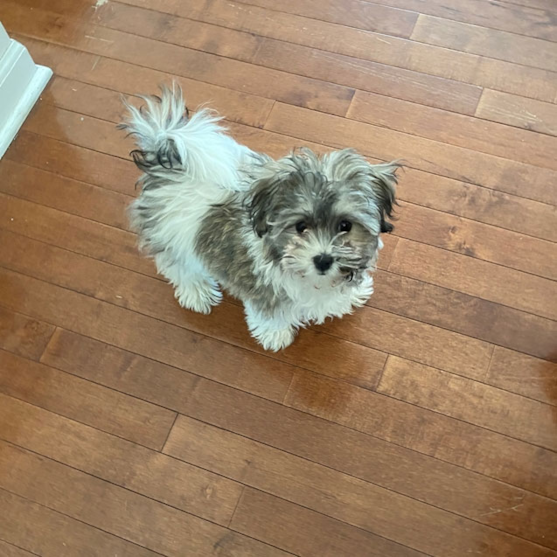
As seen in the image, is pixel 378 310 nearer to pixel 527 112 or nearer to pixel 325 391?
Answer: pixel 325 391

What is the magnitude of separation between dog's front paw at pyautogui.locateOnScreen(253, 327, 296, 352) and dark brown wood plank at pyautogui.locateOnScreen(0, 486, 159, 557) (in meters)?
0.75

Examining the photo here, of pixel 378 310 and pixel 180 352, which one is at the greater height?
pixel 378 310

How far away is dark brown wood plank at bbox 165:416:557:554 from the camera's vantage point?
72.5 inches

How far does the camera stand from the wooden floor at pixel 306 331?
6.25 feet

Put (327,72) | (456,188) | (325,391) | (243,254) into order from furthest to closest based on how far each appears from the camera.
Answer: (327,72), (456,188), (325,391), (243,254)

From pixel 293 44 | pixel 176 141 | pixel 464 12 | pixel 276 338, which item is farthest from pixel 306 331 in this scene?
pixel 464 12

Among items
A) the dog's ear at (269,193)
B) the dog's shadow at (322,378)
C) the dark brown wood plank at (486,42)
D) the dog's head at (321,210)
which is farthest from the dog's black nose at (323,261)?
the dark brown wood plank at (486,42)

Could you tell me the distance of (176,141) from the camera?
1614mm

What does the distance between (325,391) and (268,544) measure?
0.51 meters

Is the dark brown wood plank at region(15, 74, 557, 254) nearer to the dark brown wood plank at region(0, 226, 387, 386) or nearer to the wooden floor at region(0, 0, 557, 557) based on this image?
the wooden floor at region(0, 0, 557, 557)

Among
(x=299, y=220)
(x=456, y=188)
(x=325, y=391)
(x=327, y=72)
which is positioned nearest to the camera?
(x=299, y=220)

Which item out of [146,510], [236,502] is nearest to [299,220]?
[236,502]

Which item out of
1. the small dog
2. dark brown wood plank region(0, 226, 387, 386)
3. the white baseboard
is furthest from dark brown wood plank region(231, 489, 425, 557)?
the white baseboard

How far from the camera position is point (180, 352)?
2145 mm
